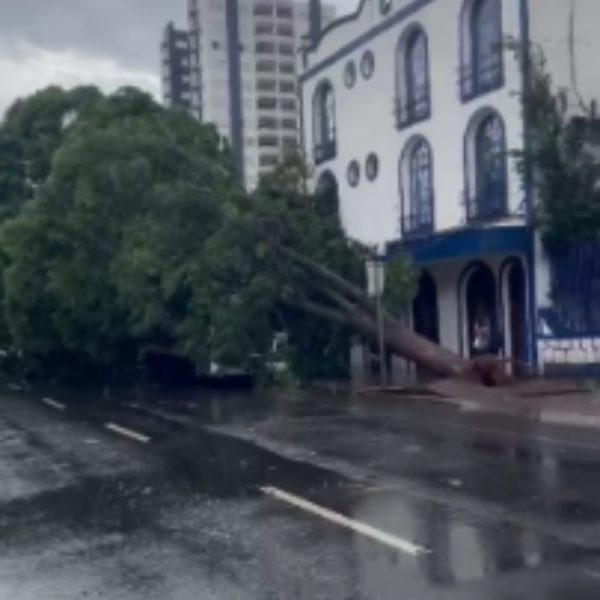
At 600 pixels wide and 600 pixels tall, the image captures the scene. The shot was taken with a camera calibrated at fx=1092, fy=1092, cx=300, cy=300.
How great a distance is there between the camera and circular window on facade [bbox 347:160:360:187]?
110 feet

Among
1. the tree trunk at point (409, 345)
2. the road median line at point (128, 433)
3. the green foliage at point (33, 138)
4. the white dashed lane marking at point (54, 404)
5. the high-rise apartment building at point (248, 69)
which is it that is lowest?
the road median line at point (128, 433)

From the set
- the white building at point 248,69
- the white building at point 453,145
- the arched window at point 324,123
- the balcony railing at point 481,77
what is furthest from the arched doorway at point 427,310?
the white building at point 248,69

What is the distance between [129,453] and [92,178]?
1521 centimetres

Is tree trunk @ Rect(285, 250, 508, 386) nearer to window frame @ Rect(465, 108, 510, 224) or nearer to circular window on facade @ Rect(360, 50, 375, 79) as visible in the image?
window frame @ Rect(465, 108, 510, 224)

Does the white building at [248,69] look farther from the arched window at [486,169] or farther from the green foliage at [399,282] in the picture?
the green foliage at [399,282]

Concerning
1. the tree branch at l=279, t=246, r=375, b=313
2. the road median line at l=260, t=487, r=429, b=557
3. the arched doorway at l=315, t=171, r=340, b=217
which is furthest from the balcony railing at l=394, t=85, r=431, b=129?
the road median line at l=260, t=487, r=429, b=557

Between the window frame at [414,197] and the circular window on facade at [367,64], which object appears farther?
the circular window on facade at [367,64]

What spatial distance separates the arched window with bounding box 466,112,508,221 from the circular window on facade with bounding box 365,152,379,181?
5.10m

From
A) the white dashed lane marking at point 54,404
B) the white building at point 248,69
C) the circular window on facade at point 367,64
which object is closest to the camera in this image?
the white dashed lane marking at point 54,404

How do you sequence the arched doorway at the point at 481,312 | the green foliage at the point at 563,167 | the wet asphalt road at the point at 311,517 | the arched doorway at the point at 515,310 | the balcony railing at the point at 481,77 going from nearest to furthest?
the wet asphalt road at the point at 311,517
the green foliage at the point at 563,167
the balcony railing at the point at 481,77
the arched doorway at the point at 515,310
the arched doorway at the point at 481,312

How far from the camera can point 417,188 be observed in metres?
30.5

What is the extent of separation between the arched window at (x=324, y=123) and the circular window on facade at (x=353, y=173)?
50.2 inches

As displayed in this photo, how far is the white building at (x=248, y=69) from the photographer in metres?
117

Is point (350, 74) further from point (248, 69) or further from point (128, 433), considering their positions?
point (248, 69)
